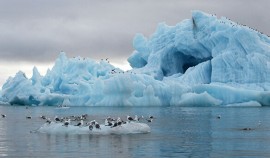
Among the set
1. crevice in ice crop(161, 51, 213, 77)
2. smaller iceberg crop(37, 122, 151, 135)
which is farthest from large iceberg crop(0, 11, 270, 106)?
smaller iceberg crop(37, 122, 151, 135)

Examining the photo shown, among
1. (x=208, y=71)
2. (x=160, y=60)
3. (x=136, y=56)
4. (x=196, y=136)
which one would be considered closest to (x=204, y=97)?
(x=208, y=71)

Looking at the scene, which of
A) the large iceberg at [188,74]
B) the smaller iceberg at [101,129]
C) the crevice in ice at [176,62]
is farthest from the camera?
the crevice in ice at [176,62]

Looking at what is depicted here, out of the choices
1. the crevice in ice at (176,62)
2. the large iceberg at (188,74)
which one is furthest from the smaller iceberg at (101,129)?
the crevice in ice at (176,62)

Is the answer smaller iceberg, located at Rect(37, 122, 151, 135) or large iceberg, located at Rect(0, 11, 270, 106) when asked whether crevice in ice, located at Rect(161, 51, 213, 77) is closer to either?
large iceberg, located at Rect(0, 11, 270, 106)

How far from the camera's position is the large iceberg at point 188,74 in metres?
74.9

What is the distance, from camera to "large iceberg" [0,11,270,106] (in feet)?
246

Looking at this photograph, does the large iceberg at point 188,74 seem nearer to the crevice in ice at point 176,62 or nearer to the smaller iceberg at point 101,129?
the crevice in ice at point 176,62

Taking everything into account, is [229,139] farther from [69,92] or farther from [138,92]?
[69,92]

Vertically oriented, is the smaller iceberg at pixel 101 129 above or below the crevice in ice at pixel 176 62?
below

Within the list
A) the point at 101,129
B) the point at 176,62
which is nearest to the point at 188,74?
the point at 176,62

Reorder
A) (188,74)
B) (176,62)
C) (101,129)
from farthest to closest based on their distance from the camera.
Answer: (176,62)
(188,74)
(101,129)

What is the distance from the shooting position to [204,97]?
76.0m

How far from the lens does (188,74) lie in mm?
79688

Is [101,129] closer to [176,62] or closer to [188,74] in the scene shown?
[188,74]
